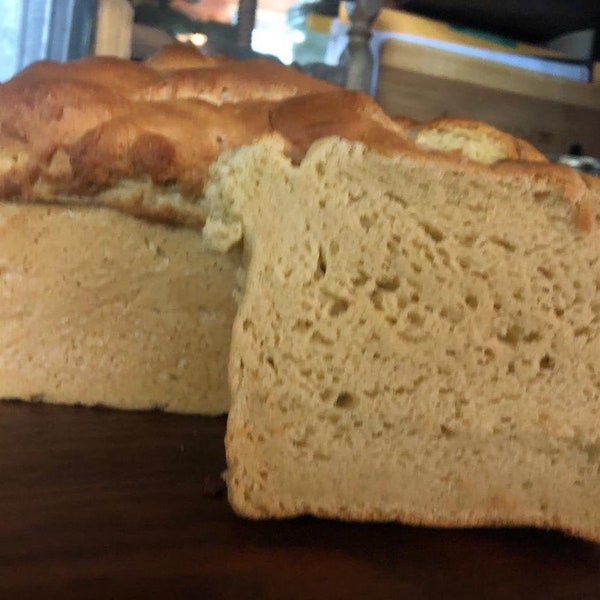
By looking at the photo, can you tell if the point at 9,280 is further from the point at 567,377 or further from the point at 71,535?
the point at 567,377

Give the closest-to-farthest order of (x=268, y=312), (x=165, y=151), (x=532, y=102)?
(x=268, y=312) → (x=165, y=151) → (x=532, y=102)

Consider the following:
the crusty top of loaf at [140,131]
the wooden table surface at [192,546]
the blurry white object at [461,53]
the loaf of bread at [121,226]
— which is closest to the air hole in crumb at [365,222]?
the crusty top of loaf at [140,131]

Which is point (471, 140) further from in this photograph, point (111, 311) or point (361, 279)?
point (111, 311)

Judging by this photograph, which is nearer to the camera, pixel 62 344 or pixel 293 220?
pixel 293 220

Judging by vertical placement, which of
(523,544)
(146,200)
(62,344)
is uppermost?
(146,200)

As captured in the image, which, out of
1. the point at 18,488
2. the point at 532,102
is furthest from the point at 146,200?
the point at 532,102

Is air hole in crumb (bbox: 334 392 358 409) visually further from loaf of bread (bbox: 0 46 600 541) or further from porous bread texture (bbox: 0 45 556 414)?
porous bread texture (bbox: 0 45 556 414)

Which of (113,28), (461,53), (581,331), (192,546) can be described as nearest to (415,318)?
(581,331)
